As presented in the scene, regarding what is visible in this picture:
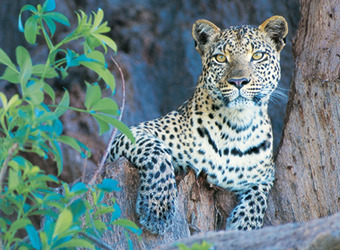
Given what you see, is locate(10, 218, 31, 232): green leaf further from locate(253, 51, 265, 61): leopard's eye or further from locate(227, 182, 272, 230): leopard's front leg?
locate(253, 51, 265, 61): leopard's eye

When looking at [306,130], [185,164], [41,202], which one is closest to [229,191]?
[185,164]

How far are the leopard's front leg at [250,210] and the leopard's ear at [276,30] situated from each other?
1593 mm

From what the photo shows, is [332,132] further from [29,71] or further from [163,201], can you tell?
[29,71]

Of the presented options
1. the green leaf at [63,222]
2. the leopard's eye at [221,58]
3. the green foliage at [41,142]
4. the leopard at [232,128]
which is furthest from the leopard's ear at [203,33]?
the green leaf at [63,222]

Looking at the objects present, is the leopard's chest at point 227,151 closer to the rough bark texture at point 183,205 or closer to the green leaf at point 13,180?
the rough bark texture at point 183,205

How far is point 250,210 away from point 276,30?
1961 millimetres

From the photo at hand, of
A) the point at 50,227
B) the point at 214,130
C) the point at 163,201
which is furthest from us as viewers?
the point at 214,130

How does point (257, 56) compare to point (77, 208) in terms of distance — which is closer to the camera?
point (77, 208)

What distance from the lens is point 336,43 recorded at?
19.0ft

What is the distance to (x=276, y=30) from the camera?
648 cm

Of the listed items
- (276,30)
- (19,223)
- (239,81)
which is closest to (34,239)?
(19,223)

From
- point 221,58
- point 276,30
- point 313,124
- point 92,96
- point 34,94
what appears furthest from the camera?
point 276,30

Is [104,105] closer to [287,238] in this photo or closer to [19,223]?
[19,223]

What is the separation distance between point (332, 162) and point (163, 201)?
1.72m
